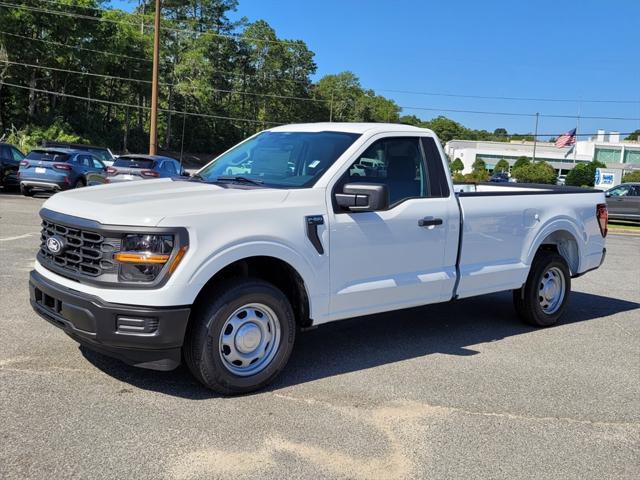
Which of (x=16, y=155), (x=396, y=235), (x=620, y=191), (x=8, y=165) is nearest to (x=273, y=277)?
(x=396, y=235)

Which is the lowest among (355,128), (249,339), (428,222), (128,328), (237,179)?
(249,339)

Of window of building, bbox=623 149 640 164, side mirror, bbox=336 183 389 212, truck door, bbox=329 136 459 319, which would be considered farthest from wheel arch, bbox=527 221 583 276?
window of building, bbox=623 149 640 164

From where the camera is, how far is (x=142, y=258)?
12.8 feet

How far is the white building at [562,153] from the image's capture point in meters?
98.6

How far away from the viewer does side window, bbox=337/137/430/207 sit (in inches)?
203

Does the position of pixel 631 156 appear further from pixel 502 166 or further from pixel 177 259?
pixel 177 259

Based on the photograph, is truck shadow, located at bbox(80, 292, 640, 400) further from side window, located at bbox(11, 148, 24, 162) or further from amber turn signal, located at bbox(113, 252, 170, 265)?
side window, located at bbox(11, 148, 24, 162)

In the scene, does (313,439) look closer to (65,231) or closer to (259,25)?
(65,231)

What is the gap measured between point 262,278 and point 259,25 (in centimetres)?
8719

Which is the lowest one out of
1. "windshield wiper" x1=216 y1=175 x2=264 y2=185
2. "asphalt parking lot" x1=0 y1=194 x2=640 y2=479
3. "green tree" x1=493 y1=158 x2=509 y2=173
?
"asphalt parking lot" x1=0 y1=194 x2=640 y2=479

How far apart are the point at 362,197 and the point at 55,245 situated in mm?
2195

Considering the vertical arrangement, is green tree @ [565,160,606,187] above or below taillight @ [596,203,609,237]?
above

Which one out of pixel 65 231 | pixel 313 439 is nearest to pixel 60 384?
pixel 65 231

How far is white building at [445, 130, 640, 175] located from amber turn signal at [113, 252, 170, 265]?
93.7 metres
